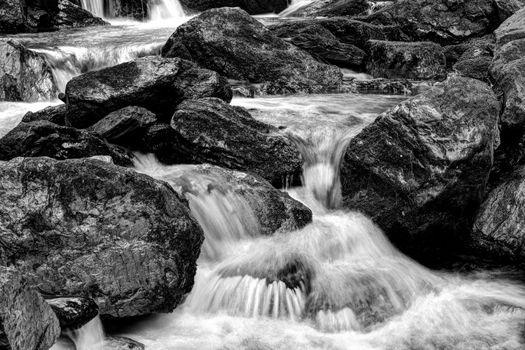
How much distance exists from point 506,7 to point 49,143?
17936 millimetres

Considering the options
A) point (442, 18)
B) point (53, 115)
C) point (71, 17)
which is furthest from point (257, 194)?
point (442, 18)

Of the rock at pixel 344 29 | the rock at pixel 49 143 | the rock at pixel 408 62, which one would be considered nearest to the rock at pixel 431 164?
the rock at pixel 49 143

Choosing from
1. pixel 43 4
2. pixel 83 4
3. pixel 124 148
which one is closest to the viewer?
pixel 124 148

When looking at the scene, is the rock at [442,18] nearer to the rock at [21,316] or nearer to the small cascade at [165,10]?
the small cascade at [165,10]

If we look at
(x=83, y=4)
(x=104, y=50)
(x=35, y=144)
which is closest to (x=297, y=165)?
(x=35, y=144)

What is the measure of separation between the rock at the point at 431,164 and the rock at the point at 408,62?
7.73 m

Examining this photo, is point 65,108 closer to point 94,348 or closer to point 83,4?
point 94,348

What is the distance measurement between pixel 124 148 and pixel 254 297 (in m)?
3.68

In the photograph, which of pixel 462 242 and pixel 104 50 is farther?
pixel 104 50

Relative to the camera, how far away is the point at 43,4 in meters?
19.1

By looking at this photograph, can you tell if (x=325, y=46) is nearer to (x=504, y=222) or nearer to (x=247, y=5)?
(x=504, y=222)

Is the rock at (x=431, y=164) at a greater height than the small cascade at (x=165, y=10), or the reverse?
the small cascade at (x=165, y=10)

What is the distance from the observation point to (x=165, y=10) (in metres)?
23.4

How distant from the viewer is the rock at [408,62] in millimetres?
16058
